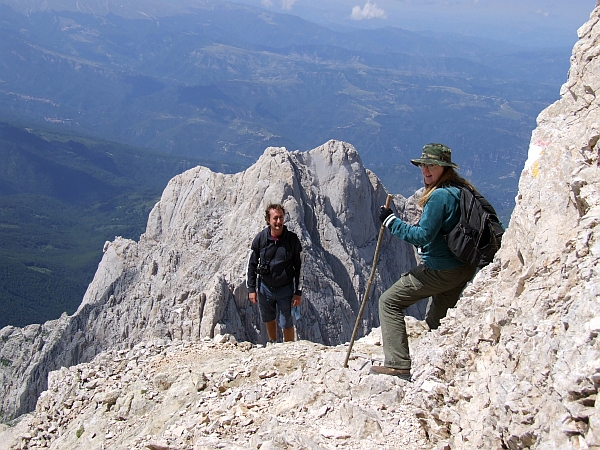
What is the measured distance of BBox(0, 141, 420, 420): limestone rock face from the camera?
30438mm

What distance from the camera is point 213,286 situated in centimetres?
2803

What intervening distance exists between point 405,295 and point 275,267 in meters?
4.97

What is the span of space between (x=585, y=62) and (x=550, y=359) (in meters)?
5.87

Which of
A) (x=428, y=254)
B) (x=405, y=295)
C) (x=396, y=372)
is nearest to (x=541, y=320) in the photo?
(x=428, y=254)

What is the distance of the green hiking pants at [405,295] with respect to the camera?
8.68 metres

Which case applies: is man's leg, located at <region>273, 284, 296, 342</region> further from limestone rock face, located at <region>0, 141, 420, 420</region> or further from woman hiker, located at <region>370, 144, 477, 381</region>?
limestone rock face, located at <region>0, 141, 420, 420</region>

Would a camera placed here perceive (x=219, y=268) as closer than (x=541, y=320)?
No

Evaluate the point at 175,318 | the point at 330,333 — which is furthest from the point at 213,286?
the point at 330,333

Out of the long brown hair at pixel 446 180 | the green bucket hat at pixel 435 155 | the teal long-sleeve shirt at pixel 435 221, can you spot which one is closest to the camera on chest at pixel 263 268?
the teal long-sleeve shirt at pixel 435 221

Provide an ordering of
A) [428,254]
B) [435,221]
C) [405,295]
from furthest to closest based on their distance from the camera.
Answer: [405,295] < [428,254] < [435,221]

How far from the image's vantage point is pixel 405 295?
8922 mm

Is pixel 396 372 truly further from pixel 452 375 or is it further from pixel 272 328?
pixel 272 328

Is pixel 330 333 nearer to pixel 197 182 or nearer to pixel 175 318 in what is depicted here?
pixel 175 318

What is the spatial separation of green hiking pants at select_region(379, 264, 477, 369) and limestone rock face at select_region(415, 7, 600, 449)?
0.33 m
